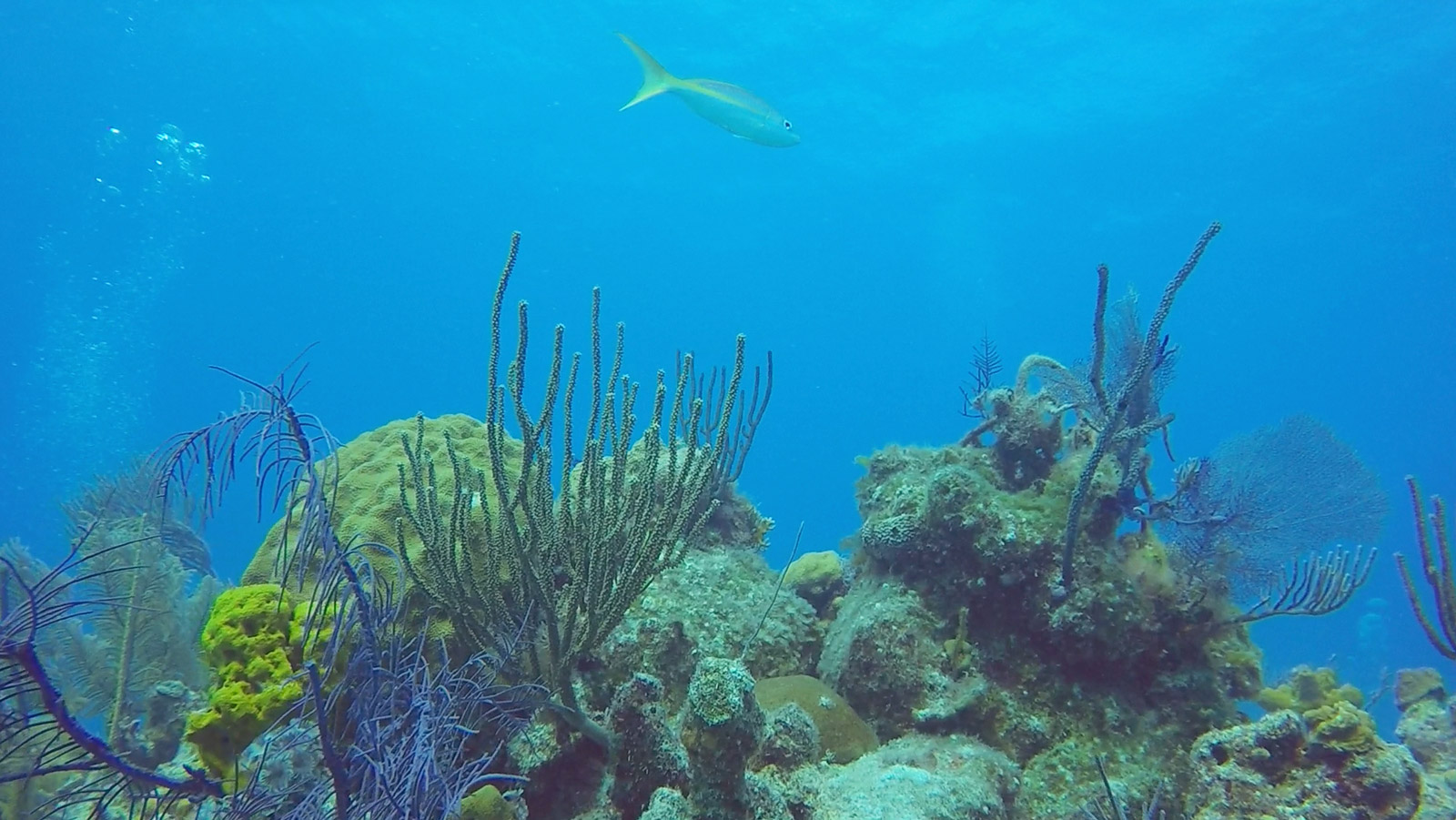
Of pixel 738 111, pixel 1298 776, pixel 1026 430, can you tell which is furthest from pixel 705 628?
pixel 738 111

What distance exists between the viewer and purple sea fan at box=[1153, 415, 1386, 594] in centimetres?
504

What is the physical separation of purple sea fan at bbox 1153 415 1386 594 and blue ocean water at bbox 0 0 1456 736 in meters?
2.70

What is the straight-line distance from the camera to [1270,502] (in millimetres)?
5312

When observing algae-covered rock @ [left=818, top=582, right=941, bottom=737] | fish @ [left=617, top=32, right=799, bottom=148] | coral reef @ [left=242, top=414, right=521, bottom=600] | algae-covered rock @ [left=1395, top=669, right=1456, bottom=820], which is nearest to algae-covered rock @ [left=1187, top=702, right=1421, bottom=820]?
algae-covered rock @ [left=1395, top=669, right=1456, bottom=820]

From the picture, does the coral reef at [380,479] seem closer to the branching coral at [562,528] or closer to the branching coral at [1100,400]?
the branching coral at [562,528]

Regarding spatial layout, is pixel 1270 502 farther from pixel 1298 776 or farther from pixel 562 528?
pixel 562 528

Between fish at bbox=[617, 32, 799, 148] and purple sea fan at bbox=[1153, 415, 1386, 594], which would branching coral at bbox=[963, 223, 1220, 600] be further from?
fish at bbox=[617, 32, 799, 148]

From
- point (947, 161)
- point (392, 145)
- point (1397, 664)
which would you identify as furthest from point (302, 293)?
point (1397, 664)

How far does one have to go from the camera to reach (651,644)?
444cm

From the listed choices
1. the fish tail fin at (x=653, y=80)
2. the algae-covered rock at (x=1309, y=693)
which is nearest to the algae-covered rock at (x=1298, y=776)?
the algae-covered rock at (x=1309, y=693)

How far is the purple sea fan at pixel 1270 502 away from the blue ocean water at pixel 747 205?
270 centimetres

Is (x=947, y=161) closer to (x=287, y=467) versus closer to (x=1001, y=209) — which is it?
(x=1001, y=209)

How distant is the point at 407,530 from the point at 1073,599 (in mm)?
4241

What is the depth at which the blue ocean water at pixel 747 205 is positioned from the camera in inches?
1195
